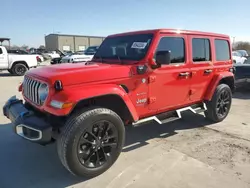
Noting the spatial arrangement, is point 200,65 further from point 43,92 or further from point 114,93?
point 43,92

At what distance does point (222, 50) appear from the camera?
17.5ft

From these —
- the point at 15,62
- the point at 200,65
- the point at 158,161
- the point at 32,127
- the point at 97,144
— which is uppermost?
the point at 15,62

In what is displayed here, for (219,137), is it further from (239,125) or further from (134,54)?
(134,54)

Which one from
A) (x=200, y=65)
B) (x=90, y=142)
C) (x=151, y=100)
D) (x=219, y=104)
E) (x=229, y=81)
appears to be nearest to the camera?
(x=90, y=142)

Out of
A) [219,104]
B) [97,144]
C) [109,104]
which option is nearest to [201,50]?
[219,104]

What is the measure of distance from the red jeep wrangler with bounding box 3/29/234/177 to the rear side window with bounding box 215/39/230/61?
56 mm

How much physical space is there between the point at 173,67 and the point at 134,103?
40.4 inches

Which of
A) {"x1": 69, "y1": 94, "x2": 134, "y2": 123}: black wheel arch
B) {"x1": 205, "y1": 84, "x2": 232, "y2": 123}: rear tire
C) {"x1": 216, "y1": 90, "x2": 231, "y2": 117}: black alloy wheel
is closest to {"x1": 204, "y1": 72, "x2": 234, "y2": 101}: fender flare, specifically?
{"x1": 205, "y1": 84, "x2": 232, "y2": 123}: rear tire

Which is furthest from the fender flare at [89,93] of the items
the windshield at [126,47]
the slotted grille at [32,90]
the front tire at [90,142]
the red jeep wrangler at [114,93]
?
the windshield at [126,47]

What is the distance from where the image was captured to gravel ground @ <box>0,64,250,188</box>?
9.97ft

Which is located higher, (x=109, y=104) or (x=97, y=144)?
(x=109, y=104)

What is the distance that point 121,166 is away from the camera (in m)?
3.43

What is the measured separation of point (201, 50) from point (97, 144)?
9.31 feet

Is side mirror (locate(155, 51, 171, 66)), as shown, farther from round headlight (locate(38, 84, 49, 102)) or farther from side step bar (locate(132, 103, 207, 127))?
round headlight (locate(38, 84, 49, 102))
